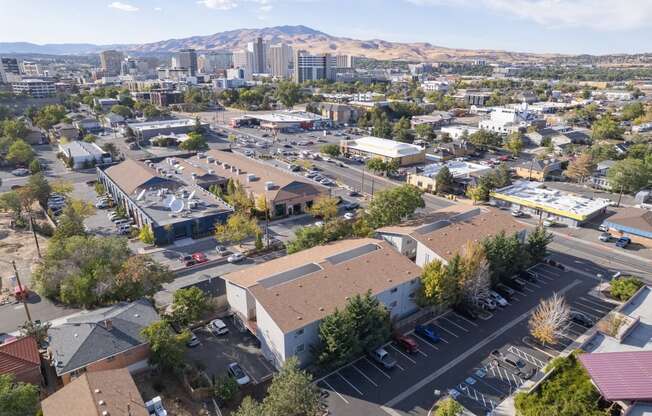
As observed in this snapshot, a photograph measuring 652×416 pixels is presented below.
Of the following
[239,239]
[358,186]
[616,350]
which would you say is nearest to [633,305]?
[616,350]

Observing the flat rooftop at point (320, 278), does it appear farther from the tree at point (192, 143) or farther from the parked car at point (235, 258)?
the tree at point (192, 143)

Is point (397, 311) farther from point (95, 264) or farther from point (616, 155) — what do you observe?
point (616, 155)

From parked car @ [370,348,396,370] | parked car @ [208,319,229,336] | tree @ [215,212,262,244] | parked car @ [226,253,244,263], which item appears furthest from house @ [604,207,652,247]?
parked car @ [208,319,229,336]

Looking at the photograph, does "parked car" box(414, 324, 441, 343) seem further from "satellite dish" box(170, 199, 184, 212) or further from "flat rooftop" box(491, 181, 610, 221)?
"satellite dish" box(170, 199, 184, 212)

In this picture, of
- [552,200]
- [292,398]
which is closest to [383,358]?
[292,398]

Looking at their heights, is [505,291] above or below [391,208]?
below

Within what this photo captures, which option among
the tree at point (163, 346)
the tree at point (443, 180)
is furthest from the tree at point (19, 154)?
the tree at point (443, 180)

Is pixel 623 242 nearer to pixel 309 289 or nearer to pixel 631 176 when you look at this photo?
pixel 631 176
